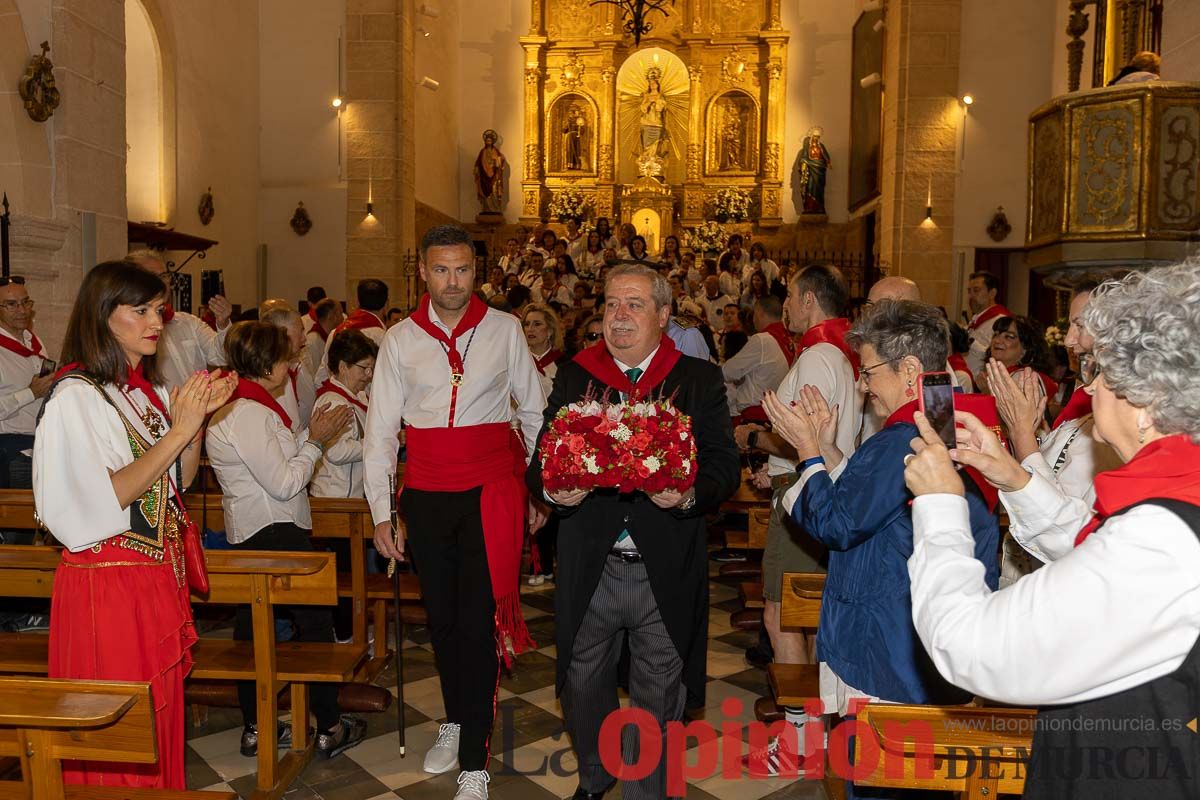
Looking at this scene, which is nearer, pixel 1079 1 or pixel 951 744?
pixel 951 744

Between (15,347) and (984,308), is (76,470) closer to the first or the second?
(15,347)

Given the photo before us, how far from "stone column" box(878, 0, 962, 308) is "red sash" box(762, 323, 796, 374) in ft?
27.6

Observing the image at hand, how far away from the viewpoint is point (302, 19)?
49.2ft

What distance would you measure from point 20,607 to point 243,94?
11.4 metres

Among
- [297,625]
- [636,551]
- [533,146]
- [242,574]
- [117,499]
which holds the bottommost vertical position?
[297,625]

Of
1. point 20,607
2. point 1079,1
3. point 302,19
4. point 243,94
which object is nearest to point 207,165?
point 243,94

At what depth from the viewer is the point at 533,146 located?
19.4m

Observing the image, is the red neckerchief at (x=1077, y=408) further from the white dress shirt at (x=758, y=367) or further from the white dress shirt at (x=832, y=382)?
the white dress shirt at (x=758, y=367)

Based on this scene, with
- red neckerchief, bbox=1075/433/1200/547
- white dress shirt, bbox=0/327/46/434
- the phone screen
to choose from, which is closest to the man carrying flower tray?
the phone screen

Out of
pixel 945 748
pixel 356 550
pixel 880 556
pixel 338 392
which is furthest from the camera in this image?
pixel 338 392

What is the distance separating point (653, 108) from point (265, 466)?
1672cm

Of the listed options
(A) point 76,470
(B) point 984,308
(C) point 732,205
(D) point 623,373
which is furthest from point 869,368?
(C) point 732,205

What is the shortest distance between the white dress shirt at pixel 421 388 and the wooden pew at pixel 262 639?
1.26 feet

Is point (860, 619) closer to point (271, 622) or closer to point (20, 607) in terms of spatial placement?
point (271, 622)
